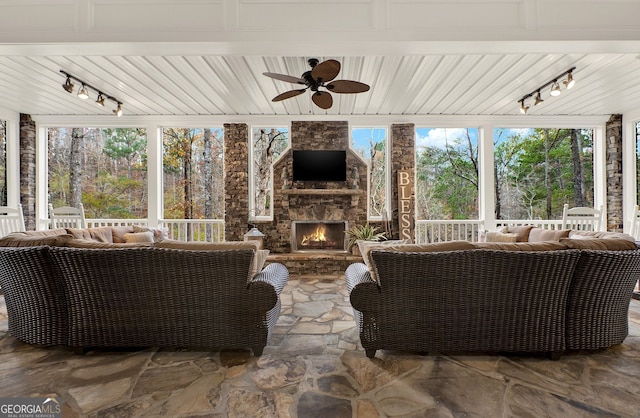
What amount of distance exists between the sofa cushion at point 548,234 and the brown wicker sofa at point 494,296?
1.26m

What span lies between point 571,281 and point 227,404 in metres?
2.25

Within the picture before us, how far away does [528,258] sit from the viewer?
1755 millimetres

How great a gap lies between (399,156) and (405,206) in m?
0.95

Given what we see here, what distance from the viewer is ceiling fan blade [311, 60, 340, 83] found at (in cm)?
249

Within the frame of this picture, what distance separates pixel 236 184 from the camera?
518 centimetres

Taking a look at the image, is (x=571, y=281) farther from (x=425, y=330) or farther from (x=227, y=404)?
(x=227, y=404)

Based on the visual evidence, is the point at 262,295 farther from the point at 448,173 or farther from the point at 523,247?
the point at 448,173

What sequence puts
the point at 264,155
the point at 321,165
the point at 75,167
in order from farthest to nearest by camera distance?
the point at 75,167, the point at 264,155, the point at 321,165

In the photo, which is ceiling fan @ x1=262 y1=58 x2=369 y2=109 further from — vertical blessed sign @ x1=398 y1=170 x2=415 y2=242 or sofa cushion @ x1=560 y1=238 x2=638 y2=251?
vertical blessed sign @ x1=398 y1=170 x2=415 y2=242

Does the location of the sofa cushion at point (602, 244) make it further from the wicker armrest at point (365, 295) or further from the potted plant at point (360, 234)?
the potted plant at point (360, 234)

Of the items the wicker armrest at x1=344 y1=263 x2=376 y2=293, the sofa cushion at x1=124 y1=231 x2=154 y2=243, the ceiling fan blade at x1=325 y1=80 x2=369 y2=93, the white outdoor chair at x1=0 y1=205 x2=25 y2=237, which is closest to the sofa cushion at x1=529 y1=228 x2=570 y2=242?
the wicker armrest at x1=344 y1=263 x2=376 y2=293

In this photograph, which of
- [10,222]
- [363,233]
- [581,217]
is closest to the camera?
[10,222]

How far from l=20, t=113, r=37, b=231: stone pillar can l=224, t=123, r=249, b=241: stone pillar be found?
3.56 meters

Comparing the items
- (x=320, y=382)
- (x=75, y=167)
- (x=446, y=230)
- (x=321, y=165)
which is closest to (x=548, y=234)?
(x=446, y=230)
